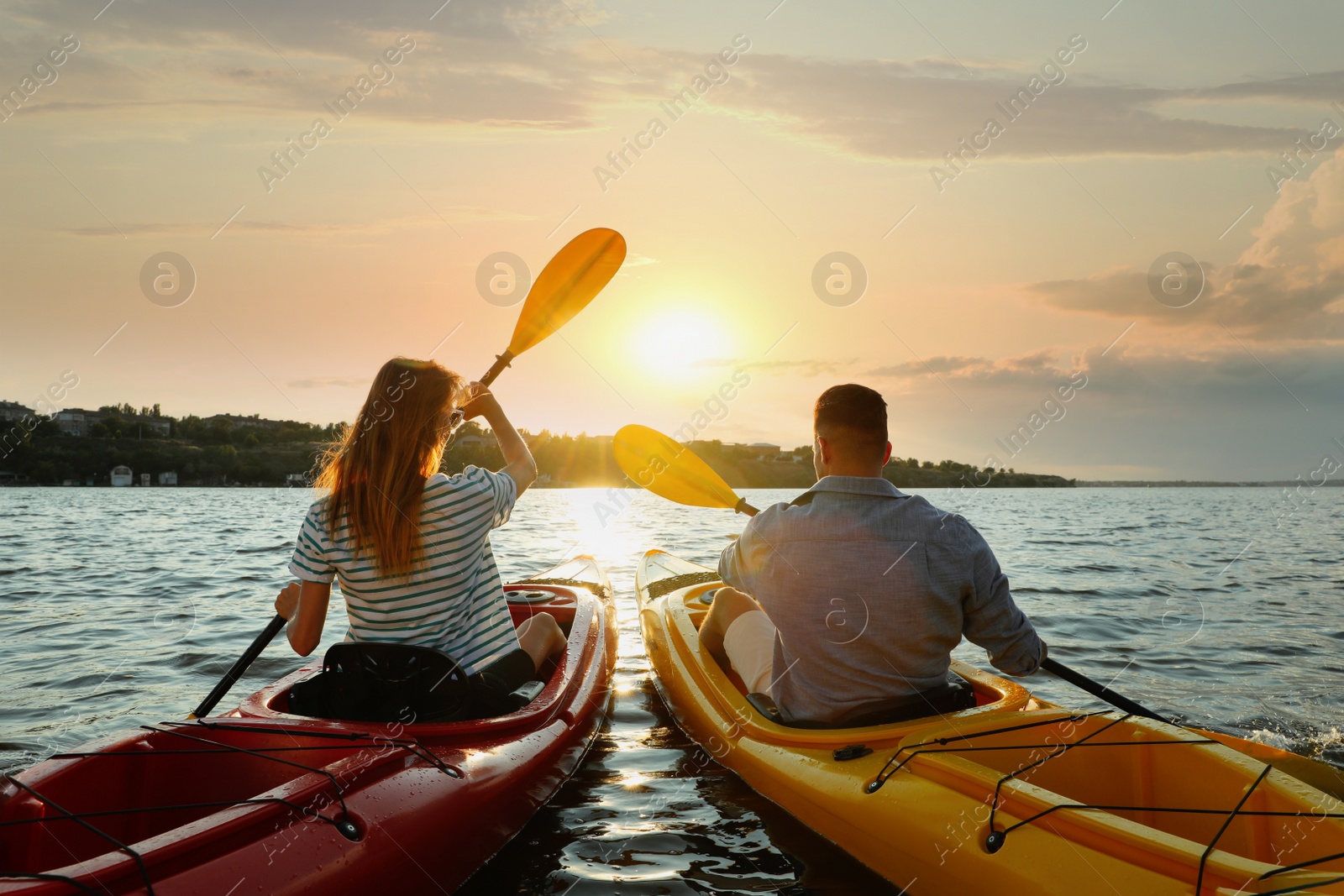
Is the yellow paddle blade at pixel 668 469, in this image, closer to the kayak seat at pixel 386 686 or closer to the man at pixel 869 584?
the man at pixel 869 584

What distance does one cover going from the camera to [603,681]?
194 inches

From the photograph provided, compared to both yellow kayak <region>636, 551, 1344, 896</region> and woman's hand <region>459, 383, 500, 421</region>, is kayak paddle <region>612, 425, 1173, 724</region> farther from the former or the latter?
yellow kayak <region>636, 551, 1344, 896</region>

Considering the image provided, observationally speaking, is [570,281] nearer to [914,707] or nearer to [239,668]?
[239,668]

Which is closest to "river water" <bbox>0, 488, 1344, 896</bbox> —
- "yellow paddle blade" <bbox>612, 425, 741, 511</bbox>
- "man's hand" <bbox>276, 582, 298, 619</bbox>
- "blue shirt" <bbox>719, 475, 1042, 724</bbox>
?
"blue shirt" <bbox>719, 475, 1042, 724</bbox>

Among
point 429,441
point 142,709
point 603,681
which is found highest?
point 429,441

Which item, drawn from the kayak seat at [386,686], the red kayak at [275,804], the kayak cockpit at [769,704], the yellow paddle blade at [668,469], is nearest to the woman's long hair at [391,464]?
the kayak seat at [386,686]

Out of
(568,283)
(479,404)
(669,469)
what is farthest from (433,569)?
(568,283)

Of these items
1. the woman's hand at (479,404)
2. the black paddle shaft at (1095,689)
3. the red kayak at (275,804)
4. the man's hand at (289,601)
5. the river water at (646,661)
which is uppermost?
the woman's hand at (479,404)

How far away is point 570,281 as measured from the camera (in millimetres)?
5152

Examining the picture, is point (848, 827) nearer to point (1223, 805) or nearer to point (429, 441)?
point (1223, 805)

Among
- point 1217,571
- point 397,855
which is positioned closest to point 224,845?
point 397,855

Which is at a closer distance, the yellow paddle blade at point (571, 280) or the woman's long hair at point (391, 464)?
the woman's long hair at point (391, 464)

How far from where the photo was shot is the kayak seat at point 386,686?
2992 millimetres

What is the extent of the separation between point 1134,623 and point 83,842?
8843mm
